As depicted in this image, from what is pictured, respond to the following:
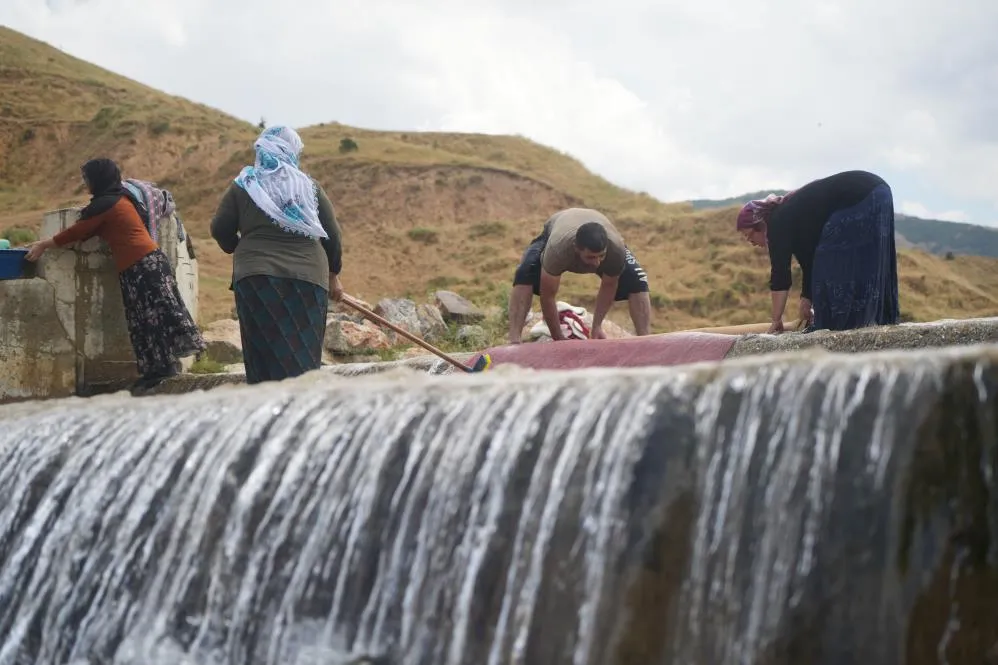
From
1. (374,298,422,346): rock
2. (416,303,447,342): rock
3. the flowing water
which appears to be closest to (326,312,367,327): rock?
(374,298,422,346): rock

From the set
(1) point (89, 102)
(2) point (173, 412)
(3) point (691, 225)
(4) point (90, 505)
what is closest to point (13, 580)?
(4) point (90, 505)

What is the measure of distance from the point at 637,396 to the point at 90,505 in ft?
6.01

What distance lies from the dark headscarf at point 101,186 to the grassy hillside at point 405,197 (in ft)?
36.5

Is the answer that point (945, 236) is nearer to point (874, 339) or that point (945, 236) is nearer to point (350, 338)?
point (350, 338)

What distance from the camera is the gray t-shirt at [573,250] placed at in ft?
19.8

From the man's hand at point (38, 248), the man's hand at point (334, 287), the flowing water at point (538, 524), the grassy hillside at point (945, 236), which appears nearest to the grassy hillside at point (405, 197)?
the man's hand at point (38, 248)

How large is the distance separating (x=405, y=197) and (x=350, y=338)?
21502mm

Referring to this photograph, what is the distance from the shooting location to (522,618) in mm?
2500

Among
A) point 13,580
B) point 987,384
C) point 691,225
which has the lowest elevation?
point 13,580

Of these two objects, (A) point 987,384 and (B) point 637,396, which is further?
(B) point 637,396

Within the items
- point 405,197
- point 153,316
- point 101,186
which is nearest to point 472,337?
point 153,316

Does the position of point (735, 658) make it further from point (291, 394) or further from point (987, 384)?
point (291, 394)

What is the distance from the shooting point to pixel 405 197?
32250 mm

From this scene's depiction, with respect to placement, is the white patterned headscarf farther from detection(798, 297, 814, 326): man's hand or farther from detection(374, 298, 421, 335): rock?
detection(374, 298, 421, 335): rock
